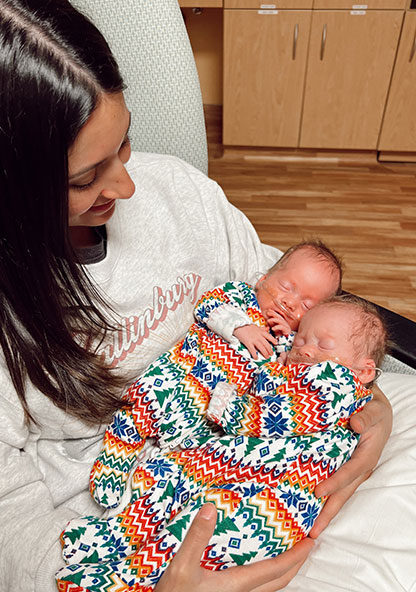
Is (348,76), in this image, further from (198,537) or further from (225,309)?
(198,537)

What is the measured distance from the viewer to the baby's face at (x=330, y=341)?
40.7 inches

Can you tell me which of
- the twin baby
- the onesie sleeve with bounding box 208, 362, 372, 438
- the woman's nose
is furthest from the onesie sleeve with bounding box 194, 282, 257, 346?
the woman's nose

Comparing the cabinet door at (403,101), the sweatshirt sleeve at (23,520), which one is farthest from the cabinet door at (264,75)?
the sweatshirt sleeve at (23,520)

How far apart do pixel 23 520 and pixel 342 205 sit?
8.40 feet

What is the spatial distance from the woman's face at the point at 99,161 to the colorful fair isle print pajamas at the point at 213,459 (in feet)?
1.16

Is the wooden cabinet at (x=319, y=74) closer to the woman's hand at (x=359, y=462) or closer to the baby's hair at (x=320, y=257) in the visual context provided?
the baby's hair at (x=320, y=257)

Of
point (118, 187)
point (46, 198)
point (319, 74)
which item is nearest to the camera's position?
point (46, 198)

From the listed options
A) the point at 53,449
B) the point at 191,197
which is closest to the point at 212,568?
the point at 53,449

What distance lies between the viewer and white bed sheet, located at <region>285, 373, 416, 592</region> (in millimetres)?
821

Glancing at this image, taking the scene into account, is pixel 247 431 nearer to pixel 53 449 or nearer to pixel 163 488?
pixel 163 488

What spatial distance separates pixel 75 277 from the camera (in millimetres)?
845

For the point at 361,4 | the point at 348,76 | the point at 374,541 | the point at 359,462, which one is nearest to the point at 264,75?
the point at 348,76

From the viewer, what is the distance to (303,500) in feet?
2.84

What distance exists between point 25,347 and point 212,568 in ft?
1.51
